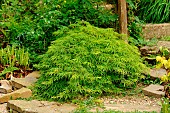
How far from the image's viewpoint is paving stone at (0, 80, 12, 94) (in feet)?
18.7

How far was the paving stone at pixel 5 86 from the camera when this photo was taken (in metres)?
5.71

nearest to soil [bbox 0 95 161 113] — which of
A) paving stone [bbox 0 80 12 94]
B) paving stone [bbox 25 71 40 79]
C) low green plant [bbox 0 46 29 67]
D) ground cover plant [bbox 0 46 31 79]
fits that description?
paving stone [bbox 0 80 12 94]

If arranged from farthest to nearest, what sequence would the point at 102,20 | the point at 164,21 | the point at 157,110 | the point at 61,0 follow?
the point at 164,21
the point at 61,0
the point at 102,20
the point at 157,110

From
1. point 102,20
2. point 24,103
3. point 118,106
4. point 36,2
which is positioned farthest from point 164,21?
point 24,103

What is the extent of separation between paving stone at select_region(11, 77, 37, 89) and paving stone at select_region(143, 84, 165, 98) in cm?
158

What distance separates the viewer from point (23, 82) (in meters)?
5.79

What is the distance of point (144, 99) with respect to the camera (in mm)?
5328

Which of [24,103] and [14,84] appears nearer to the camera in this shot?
[24,103]

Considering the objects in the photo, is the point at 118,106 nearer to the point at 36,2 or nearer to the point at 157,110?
the point at 157,110

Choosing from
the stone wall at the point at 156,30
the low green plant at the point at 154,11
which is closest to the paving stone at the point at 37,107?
the stone wall at the point at 156,30

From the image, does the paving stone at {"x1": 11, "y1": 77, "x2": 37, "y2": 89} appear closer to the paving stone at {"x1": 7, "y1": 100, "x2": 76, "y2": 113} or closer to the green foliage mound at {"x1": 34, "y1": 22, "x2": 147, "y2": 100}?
the green foliage mound at {"x1": 34, "y1": 22, "x2": 147, "y2": 100}

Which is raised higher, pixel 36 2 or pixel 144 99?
pixel 36 2

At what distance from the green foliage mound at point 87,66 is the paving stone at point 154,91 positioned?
0.75 feet

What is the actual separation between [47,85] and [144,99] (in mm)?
1279
